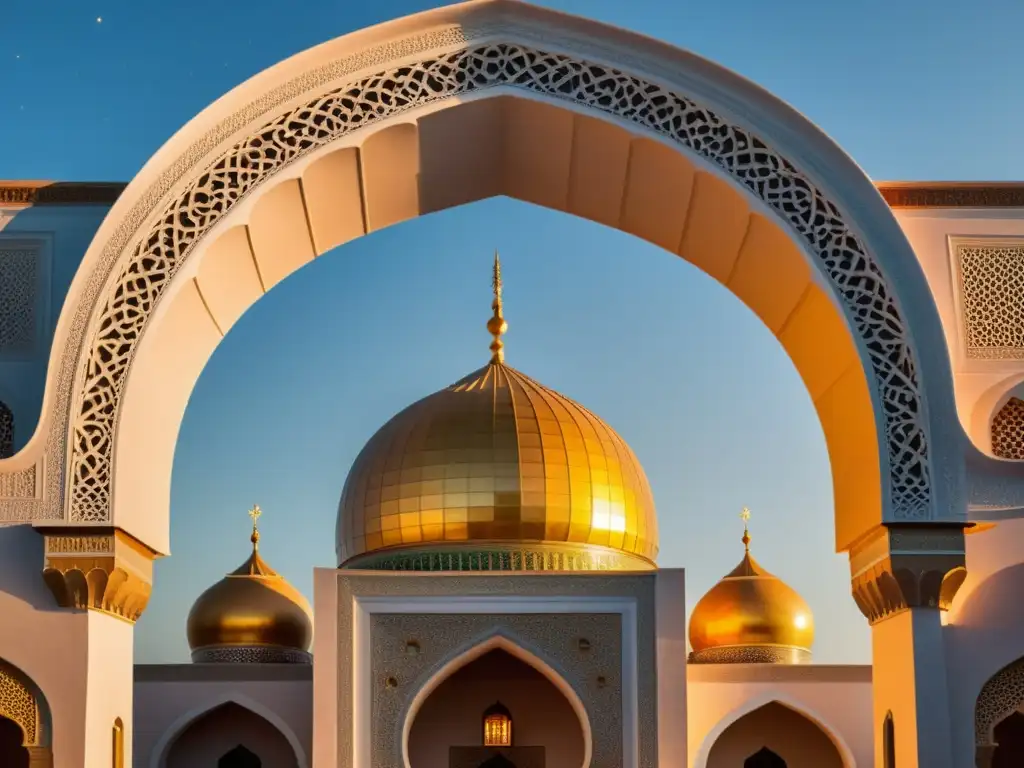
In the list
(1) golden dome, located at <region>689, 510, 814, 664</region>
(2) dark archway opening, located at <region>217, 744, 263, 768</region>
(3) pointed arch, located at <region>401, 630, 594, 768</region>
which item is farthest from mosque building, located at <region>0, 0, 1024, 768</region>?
(1) golden dome, located at <region>689, 510, 814, 664</region>

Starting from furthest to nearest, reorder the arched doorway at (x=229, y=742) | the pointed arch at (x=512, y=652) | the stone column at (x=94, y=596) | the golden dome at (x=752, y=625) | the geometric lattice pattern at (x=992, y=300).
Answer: the golden dome at (x=752, y=625)
the arched doorway at (x=229, y=742)
the pointed arch at (x=512, y=652)
the geometric lattice pattern at (x=992, y=300)
the stone column at (x=94, y=596)

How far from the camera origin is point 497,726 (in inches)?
493

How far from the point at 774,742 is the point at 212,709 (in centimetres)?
472

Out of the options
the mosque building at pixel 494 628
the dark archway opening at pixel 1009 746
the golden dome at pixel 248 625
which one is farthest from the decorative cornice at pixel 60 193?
the golden dome at pixel 248 625

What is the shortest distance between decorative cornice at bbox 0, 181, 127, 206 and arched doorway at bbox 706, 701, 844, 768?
894 centimetres

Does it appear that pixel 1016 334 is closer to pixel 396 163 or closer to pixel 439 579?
pixel 396 163

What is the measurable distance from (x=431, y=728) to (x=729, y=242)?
717 centimetres

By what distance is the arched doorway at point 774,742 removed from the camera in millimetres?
13500

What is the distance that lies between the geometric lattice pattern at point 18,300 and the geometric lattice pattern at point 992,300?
3470 millimetres

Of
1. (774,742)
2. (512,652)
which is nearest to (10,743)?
(512,652)

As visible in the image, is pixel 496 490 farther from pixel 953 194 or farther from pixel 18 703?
pixel 18 703

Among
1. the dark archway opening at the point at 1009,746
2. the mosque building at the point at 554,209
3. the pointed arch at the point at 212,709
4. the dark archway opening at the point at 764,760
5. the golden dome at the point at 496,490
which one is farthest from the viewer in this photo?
the dark archway opening at the point at 764,760

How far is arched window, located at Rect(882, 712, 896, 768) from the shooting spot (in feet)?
19.4

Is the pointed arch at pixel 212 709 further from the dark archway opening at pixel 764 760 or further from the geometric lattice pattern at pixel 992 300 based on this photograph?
the geometric lattice pattern at pixel 992 300
